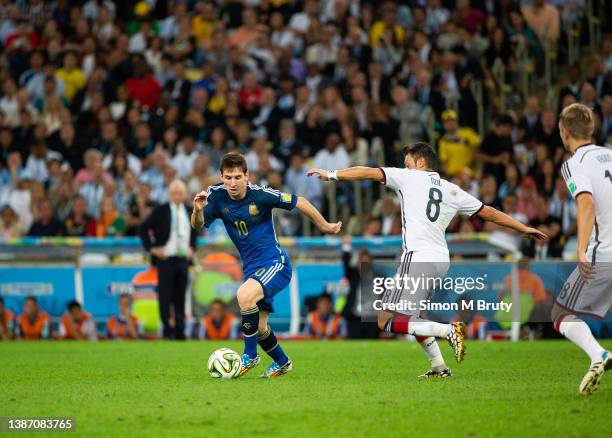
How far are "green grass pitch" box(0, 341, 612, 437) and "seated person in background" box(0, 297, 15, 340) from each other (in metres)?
5.63

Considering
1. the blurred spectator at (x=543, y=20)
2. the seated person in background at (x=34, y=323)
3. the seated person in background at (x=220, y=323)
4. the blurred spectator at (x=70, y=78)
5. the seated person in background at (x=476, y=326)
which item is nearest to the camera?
the seated person in background at (x=476, y=326)

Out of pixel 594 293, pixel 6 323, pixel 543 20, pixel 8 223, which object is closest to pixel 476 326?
pixel 543 20

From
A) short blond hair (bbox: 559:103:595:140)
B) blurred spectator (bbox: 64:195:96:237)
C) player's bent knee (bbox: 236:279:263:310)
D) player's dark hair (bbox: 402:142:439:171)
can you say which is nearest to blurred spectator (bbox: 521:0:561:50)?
blurred spectator (bbox: 64:195:96:237)

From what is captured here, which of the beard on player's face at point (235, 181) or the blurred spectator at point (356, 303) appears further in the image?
the blurred spectator at point (356, 303)

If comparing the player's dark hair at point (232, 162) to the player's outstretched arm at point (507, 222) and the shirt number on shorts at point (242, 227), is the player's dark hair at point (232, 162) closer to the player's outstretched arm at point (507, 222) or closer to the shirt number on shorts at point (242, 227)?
the shirt number on shorts at point (242, 227)

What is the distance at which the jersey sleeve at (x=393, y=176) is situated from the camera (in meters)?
10.4

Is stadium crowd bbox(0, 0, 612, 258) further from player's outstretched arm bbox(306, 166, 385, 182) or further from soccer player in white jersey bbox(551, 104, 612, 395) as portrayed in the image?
soccer player in white jersey bbox(551, 104, 612, 395)

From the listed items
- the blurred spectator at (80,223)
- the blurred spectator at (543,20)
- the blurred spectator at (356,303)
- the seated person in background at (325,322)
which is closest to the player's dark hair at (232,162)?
the blurred spectator at (356,303)

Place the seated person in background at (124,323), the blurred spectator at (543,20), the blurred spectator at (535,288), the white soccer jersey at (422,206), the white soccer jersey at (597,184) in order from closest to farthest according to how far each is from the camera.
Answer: the white soccer jersey at (597,184) < the white soccer jersey at (422,206) < the blurred spectator at (535,288) < the seated person in background at (124,323) < the blurred spectator at (543,20)

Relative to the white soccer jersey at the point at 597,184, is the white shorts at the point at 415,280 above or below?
below

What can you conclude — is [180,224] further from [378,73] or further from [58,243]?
[378,73]

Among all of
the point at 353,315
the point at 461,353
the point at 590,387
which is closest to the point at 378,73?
the point at 353,315

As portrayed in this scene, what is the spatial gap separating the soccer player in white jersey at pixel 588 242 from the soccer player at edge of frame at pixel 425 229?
60.6 inches

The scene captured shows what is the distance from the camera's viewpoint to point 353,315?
19094mm
